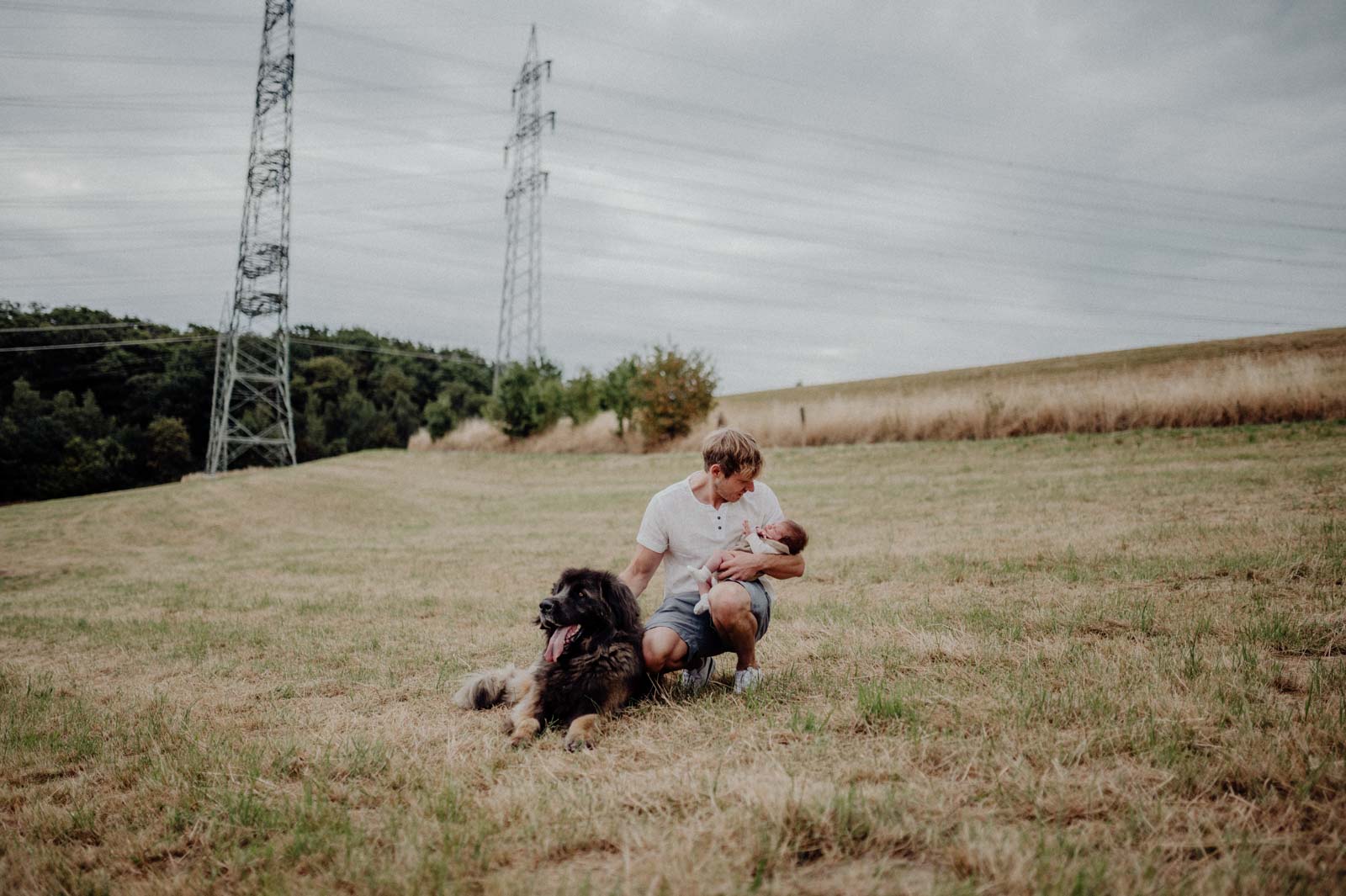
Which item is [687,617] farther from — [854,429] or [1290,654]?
[854,429]

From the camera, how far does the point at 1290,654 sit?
3.99 meters

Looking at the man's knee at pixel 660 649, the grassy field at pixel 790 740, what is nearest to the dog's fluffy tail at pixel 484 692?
the grassy field at pixel 790 740

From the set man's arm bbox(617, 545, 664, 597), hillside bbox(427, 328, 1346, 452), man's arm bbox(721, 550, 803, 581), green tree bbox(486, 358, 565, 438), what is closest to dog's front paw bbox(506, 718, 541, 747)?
man's arm bbox(617, 545, 664, 597)

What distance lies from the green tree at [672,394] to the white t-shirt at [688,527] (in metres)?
23.0

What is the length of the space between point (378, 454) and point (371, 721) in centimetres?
3507

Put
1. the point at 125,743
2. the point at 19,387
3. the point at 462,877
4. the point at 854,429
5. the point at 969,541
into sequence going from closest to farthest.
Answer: the point at 462,877
the point at 125,743
the point at 969,541
the point at 854,429
the point at 19,387

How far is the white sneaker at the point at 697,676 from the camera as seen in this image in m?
4.19

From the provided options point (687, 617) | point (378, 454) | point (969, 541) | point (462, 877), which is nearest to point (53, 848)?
point (462, 877)

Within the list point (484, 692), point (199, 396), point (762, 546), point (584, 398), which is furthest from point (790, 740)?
point (199, 396)

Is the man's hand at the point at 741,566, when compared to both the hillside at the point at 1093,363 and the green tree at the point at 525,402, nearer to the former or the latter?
the hillside at the point at 1093,363

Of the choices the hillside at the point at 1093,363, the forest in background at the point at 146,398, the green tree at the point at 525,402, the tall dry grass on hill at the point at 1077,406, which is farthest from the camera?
the forest in background at the point at 146,398

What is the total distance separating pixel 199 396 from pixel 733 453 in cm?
6609

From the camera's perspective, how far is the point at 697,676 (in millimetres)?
4246

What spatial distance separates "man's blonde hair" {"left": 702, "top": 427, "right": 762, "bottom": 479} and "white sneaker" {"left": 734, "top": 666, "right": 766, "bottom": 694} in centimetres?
112
